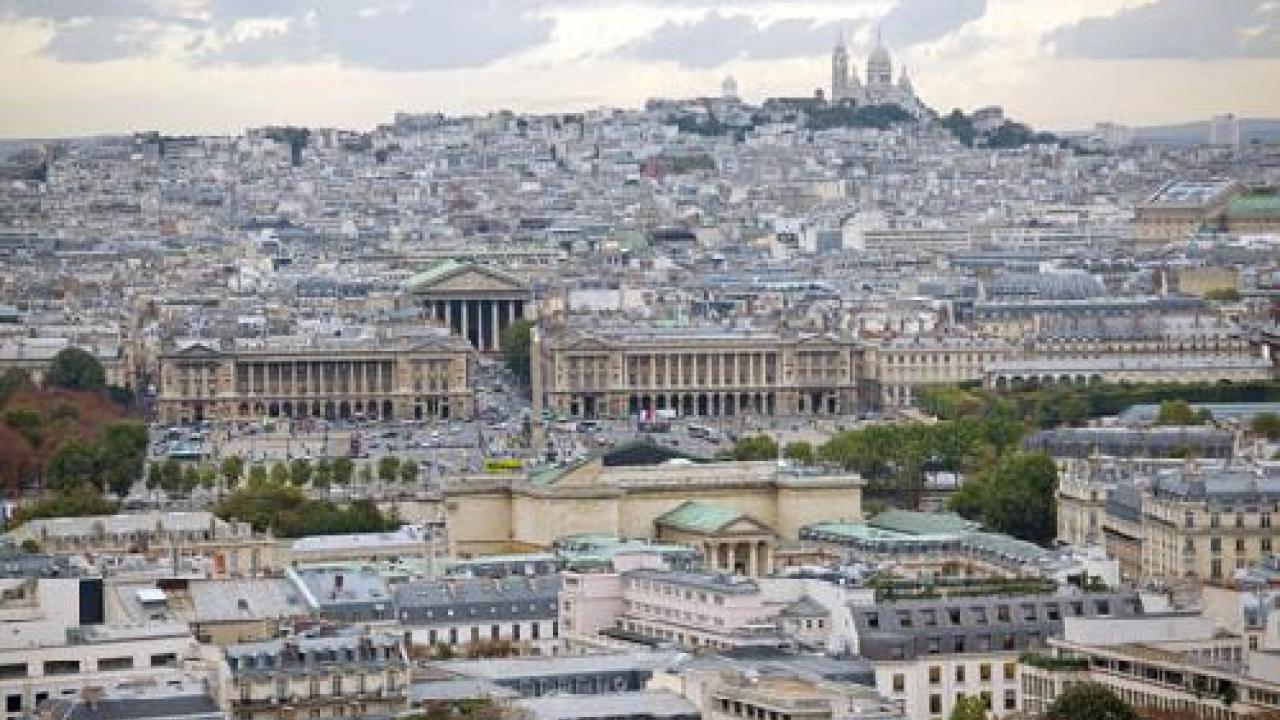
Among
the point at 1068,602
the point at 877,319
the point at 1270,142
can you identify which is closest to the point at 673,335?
the point at 877,319

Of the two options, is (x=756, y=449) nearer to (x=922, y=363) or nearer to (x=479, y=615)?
(x=479, y=615)

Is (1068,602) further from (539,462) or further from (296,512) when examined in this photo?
(539,462)

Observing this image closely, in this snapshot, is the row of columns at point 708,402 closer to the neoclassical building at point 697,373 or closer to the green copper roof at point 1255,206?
the neoclassical building at point 697,373

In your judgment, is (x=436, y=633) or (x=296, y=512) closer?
(x=436, y=633)

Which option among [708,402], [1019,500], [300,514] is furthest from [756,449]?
[708,402]

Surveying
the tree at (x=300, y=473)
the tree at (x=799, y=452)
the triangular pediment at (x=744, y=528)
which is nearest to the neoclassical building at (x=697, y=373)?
the tree at (x=799, y=452)

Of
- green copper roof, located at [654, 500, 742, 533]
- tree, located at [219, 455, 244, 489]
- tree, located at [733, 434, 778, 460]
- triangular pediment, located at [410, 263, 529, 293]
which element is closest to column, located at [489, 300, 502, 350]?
triangular pediment, located at [410, 263, 529, 293]

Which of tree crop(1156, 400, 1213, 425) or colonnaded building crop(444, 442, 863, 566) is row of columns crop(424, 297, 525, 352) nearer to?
tree crop(1156, 400, 1213, 425)
